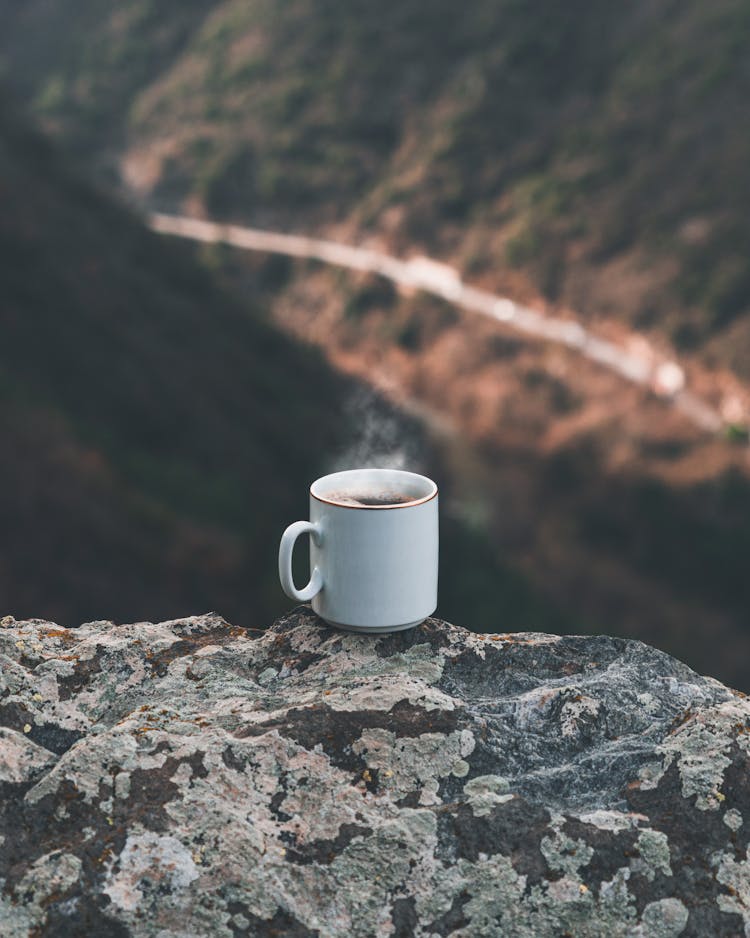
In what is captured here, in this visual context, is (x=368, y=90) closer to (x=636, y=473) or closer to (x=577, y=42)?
(x=577, y=42)

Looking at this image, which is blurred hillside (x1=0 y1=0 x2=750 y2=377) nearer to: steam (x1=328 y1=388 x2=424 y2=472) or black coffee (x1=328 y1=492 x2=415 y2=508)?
steam (x1=328 y1=388 x2=424 y2=472)

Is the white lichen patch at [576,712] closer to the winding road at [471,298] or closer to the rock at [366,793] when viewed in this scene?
the rock at [366,793]

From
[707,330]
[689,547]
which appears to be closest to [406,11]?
[707,330]

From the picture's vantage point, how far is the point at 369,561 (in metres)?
3.02

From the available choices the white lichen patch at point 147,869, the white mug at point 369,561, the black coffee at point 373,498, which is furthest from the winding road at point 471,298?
the white lichen patch at point 147,869

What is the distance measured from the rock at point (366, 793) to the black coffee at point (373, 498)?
481 millimetres

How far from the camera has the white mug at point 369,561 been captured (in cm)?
299

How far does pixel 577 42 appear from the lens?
132 ft

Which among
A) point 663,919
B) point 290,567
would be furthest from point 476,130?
point 663,919

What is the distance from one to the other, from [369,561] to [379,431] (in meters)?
21.8

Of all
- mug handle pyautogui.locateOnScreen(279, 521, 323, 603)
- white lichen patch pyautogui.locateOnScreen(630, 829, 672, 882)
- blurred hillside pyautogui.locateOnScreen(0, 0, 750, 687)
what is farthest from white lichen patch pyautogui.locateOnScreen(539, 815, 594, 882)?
blurred hillside pyautogui.locateOnScreen(0, 0, 750, 687)

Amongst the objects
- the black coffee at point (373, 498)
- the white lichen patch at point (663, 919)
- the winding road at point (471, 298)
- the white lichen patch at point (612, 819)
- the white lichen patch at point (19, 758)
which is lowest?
the white lichen patch at point (663, 919)

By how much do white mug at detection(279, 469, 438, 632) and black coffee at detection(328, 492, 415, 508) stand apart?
0.06m

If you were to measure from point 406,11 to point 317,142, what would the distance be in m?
8.48
